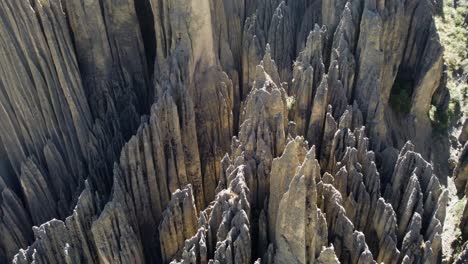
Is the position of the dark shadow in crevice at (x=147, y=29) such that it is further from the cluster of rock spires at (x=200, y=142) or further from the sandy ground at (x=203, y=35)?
the sandy ground at (x=203, y=35)

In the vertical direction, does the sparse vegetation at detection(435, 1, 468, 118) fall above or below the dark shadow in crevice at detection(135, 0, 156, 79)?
below

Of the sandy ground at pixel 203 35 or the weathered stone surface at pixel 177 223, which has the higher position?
the sandy ground at pixel 203 35

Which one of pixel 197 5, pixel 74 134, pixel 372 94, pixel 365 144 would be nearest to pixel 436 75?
pixel 372 94

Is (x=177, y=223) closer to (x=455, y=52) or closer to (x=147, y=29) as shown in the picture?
(x=147, y=29)

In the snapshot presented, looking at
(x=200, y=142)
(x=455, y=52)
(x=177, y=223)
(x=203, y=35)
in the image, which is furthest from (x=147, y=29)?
(x=455, y=52)

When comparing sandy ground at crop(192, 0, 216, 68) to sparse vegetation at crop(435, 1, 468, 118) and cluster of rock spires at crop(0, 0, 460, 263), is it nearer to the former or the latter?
cluster of rock spires at crop(0, 0, 460, 263)

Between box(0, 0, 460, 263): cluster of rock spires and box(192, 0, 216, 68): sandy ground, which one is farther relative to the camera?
box(192, 0, 216, 68): sandy ground

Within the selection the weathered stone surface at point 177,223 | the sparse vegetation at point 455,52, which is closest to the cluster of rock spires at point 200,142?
the weathered stone surface at point 177,223

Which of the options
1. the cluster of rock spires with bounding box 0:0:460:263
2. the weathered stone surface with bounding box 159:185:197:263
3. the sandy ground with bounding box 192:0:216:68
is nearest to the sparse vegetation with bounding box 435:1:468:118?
the cluster of rock spires with bounding box 0:0:460:263
